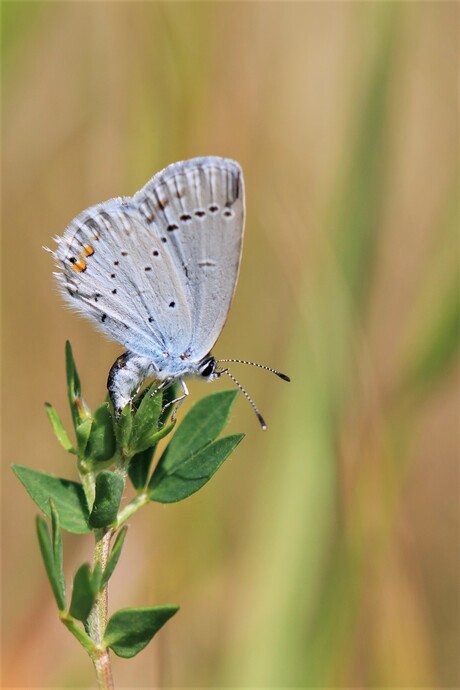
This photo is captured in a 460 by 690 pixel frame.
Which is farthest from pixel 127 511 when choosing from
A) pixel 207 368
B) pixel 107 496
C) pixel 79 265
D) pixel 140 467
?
pixel 79 265

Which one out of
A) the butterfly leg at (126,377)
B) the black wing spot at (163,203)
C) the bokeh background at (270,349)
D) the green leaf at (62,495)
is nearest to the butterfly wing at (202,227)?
the black wing spot at (163,203)

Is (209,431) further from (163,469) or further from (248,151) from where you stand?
(248,151)

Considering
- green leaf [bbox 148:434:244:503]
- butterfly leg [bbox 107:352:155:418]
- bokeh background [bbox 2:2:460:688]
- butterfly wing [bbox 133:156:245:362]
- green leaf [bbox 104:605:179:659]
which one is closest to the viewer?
green leaf [bbox 104:605:179:659]

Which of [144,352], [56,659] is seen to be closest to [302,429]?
[144,352]

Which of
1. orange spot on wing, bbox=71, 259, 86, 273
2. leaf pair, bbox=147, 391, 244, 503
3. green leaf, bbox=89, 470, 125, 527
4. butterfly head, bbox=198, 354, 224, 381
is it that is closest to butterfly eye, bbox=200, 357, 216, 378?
butterfly head, bbox=198, 354, 224, 381

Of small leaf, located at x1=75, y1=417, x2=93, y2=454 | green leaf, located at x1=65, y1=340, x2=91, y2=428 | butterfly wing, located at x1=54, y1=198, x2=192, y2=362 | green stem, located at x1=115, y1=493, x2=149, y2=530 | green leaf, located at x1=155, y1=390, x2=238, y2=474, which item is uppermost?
butterfly wing, located at x1=54, y1=198, x2=192, y2=362

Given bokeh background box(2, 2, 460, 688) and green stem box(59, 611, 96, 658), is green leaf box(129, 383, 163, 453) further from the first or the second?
bokeh background box(2, 2, 460, 688)
